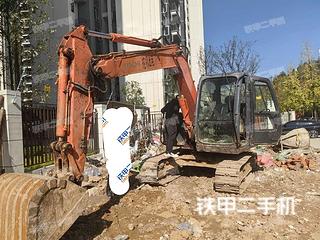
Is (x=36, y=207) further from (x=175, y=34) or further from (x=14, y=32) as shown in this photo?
(x=175, y=34)

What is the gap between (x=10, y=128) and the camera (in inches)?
290

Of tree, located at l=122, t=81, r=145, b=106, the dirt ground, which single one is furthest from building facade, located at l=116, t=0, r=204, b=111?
the dirt ground

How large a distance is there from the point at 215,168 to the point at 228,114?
1258 mm

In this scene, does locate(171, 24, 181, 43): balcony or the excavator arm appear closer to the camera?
the excavator arm

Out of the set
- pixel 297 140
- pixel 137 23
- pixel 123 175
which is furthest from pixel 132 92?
pixel 123 175

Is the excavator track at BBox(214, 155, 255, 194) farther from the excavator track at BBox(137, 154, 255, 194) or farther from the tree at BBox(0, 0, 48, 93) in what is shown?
the tree at BBox(0, 0, 48, 93)

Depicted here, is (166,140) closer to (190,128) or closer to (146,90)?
(190,128)

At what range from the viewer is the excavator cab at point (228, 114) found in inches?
325

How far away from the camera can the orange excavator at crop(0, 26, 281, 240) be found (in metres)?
4.79

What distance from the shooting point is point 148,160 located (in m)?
8.69

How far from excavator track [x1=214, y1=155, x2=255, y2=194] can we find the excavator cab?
10.5 inches

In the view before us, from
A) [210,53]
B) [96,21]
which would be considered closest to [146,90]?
[210,53]

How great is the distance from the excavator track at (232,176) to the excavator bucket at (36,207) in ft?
11.3

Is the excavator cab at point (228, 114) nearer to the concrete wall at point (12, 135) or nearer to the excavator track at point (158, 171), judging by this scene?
the excavator track at point (158, 171)
